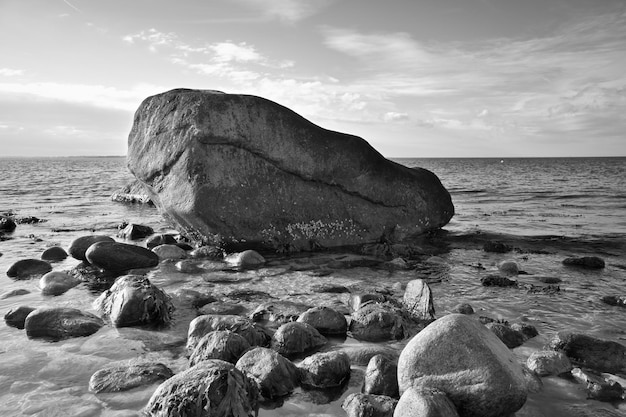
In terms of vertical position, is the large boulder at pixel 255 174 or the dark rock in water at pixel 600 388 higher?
the large boulder at pixel 255 174

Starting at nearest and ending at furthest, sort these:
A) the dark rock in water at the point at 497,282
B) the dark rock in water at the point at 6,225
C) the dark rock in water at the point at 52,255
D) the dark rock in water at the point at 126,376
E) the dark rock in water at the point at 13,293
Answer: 1. the dark rock in water at the point at 126,376
2. the dark rock in water at the point at 13,293
3. the dark rock in water at the point at 497,282
4. the dark rock in water at the point at 52,255
5. the dark rock in water at the point at 6,225

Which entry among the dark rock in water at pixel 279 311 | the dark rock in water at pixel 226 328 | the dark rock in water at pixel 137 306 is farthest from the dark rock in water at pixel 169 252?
the dark rock in water at pixel 226 328

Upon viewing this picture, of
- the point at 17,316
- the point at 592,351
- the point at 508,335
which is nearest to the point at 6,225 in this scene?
the point at 17,316

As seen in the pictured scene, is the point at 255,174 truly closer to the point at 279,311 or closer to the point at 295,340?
the point at 279,311

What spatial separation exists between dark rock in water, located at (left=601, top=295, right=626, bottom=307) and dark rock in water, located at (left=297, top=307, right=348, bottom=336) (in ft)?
14.4

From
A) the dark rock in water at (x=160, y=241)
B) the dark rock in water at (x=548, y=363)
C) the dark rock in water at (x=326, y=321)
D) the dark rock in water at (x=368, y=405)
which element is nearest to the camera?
the dark rock in water at (x=368, y=405)

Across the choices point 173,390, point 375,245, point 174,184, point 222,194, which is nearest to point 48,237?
point 174,184

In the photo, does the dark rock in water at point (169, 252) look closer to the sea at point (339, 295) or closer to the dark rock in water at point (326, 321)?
the sea at point (339, 295)

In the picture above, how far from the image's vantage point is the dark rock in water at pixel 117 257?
920cm

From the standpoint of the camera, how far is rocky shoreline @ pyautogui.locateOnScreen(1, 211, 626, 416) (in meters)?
3.98

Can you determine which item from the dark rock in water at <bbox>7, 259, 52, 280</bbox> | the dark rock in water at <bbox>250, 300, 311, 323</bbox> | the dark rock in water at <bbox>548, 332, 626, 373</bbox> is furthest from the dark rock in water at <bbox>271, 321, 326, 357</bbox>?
the dark rock in water at <bbox>7, 259, 52, 280</bbox>

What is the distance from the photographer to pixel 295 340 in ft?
17.9

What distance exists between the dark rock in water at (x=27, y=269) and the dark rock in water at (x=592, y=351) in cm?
878

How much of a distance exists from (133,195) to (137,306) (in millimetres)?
18108
